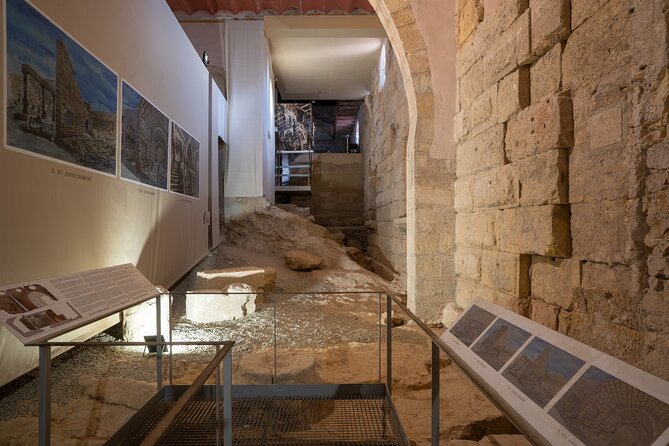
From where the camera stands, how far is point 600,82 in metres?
2.44

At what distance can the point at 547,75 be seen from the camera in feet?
9.76

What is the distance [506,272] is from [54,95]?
160 inches

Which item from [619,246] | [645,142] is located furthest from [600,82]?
[619,246]

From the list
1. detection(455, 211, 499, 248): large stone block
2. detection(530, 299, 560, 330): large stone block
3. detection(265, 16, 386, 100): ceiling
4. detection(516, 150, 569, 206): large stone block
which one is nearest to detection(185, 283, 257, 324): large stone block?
detection(455, 211, 499, 248): large stone block

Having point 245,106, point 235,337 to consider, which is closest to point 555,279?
point 235,337

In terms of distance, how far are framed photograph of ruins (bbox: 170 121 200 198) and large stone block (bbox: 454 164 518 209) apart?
4372 millimetres

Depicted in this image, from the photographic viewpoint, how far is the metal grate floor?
2580 mm

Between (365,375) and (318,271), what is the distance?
5.43m

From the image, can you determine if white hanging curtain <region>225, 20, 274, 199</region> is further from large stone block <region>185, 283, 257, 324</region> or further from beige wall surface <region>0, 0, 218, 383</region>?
large stone block <region>185, 283, 257, 324</region>

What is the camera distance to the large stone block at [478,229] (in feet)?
12.2

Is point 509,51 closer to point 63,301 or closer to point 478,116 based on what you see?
point 478,116

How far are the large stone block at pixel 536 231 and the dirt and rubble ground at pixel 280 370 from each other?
1.19m

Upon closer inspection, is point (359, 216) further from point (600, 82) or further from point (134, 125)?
point (600, 82)

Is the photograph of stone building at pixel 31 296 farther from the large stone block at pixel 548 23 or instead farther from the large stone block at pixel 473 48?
the large stone block at pixel 473 48
